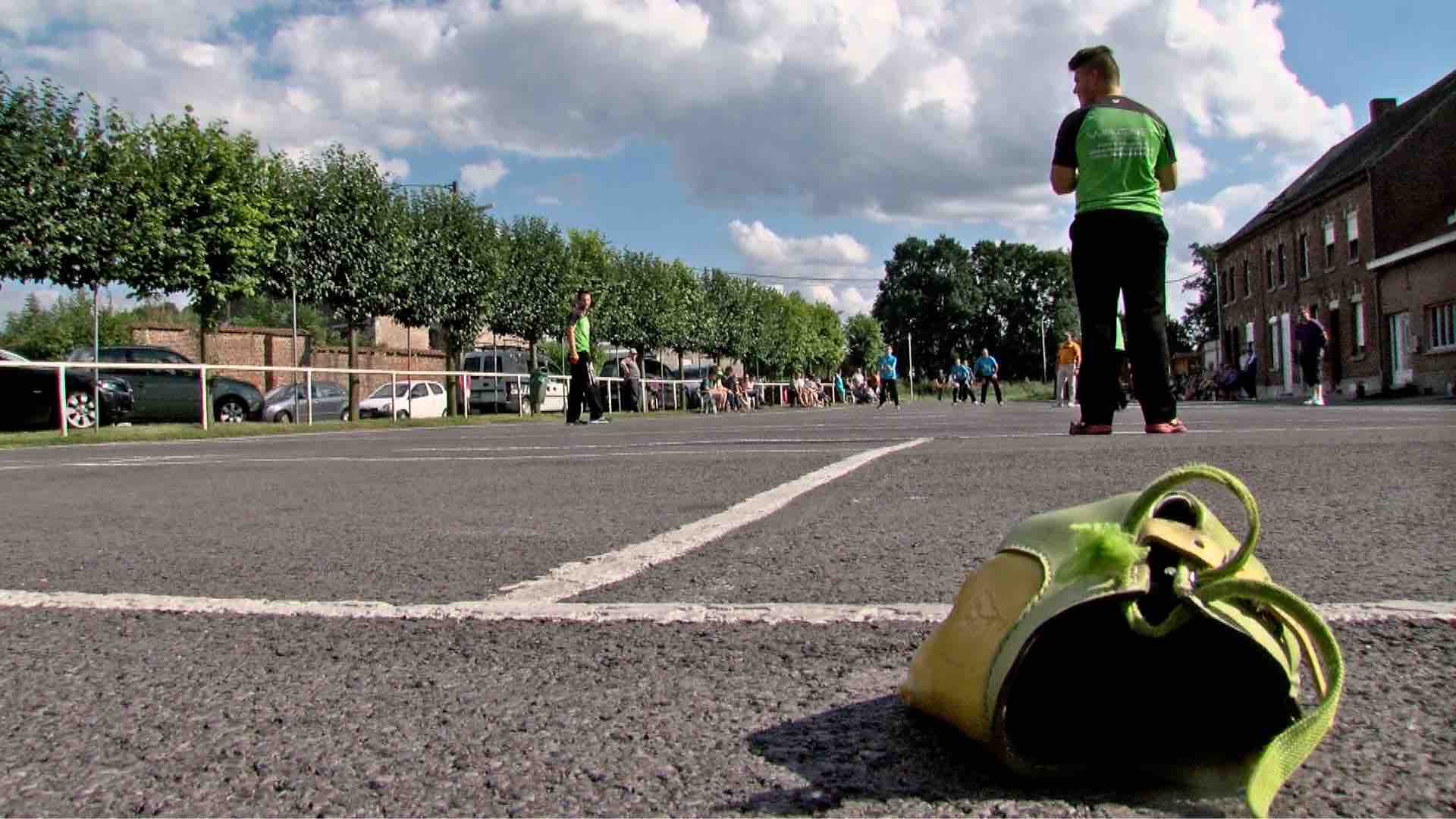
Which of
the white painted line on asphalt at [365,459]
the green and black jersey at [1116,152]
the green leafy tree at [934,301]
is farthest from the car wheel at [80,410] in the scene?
the green leafy tree at [934,301]

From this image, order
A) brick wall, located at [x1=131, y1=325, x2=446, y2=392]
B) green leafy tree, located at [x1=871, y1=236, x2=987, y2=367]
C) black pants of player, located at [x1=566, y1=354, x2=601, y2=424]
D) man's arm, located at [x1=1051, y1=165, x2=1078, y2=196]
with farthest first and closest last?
green leafy tree, located at [x1=871, y1=236, x2=987, y2=367] → brick wall, located at [x1=131, y1=325, x2=446, y2=392] → black pants of player, located at [x1=566, y1=354, x2=601, y2=424] → man's arm, located at [x1=1051, y1=165, x2=1078, y2=196]

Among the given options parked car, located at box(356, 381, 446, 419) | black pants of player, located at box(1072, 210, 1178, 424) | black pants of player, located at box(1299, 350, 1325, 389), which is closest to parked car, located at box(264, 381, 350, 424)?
parked car, located at box(356, 381, 446, 419)

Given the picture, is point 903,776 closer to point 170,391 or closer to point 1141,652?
point 1141,652

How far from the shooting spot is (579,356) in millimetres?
15523

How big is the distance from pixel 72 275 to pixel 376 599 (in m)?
21.0

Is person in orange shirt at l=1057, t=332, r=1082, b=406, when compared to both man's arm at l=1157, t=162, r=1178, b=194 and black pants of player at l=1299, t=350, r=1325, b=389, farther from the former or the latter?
man's arm at l=1157, t=162, r=1178, b=194

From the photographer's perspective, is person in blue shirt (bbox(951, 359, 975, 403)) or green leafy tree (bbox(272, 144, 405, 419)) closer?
green leafy tree (bbox(272, 144, 405, 419))

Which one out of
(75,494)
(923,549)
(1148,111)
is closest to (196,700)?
(923,549)

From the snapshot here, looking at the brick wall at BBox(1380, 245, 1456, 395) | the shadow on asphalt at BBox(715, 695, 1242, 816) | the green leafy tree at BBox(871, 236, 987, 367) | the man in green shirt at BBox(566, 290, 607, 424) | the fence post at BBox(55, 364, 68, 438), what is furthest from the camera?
the green leafy tree at BBox(871, 236, 987, 367)

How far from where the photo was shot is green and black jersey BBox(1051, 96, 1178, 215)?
592 cm

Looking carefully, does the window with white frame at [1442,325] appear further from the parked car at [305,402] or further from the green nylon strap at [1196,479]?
the green nylon strap at [1196,479]

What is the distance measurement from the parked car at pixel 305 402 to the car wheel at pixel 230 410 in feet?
2.03

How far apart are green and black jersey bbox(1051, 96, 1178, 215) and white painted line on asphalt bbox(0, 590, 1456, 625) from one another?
4.04 meters

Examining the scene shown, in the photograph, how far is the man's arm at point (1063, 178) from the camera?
19.9ft
